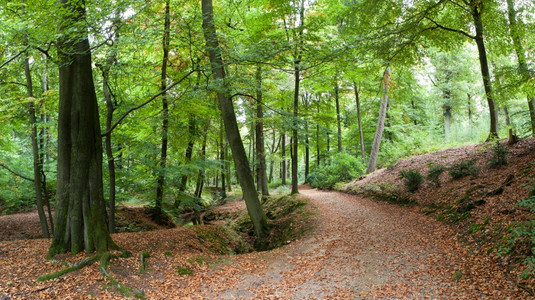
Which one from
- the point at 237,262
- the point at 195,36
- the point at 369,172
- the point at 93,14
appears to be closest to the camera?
the point at 93,14

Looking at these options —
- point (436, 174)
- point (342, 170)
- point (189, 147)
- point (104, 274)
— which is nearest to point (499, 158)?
point (436, 174)

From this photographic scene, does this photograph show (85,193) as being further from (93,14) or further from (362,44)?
(362,44)

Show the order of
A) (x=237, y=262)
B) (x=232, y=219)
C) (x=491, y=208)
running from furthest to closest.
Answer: (x=232, y=219)
(x=237, y=262)
(x=491, y=208)

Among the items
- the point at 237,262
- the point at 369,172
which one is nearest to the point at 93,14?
the point at 237,262

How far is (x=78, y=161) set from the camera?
5.98 metres

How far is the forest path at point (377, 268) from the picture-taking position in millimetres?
4355

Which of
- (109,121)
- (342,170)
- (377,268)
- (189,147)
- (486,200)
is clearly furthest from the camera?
(342,170)

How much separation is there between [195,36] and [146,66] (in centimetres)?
172

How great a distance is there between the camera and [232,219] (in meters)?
14.8

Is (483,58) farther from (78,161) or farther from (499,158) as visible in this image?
(78,161)

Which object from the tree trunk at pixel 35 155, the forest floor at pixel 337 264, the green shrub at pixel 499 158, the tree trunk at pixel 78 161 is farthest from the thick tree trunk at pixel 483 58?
the tree trunk at pixel 35 155

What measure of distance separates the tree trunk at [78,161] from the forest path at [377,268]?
118 inches

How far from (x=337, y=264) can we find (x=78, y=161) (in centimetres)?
567

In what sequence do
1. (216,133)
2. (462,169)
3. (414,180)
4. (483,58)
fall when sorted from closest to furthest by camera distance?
1. (462,169)
2. (414,180)
3. (483,58)
4. (216,133)
